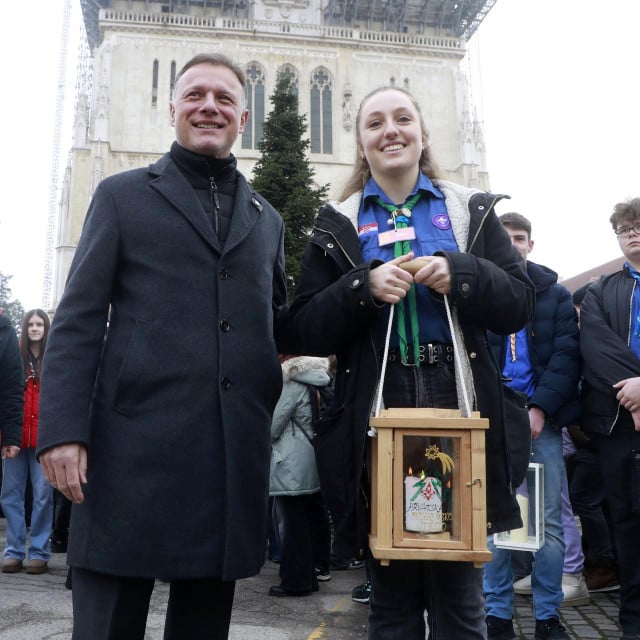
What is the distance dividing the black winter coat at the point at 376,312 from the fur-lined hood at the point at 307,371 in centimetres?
279

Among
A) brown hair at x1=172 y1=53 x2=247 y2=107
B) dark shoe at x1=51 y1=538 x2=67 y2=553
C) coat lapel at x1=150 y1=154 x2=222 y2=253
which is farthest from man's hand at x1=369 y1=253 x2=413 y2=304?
dark shoe at x1=51 y1=538 x2=67 y2=553

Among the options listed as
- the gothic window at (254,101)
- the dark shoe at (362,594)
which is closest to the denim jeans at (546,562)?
the dark shoe at (362,594)

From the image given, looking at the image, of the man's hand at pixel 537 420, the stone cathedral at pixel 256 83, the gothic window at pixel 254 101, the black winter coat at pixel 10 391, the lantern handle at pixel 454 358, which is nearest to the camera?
the lantern handle at pixel 454 358

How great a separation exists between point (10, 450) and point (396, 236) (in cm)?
402

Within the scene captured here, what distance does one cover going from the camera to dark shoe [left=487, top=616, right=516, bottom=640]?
347cm

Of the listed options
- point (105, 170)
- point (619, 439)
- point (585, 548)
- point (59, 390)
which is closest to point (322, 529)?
point (585, 548)

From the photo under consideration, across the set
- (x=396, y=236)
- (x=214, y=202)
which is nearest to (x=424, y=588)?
(x=396, y=236)

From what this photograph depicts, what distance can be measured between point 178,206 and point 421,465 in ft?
3.47

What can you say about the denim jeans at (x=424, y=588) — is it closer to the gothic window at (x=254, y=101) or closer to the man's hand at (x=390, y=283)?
the man's hand at (x=390, y=283)

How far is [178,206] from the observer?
2088mm

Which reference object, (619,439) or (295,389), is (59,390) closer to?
(619,439)

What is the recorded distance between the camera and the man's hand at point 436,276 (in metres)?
1.95

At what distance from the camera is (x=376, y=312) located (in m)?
2.03

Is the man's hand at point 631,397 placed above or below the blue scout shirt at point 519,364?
below
